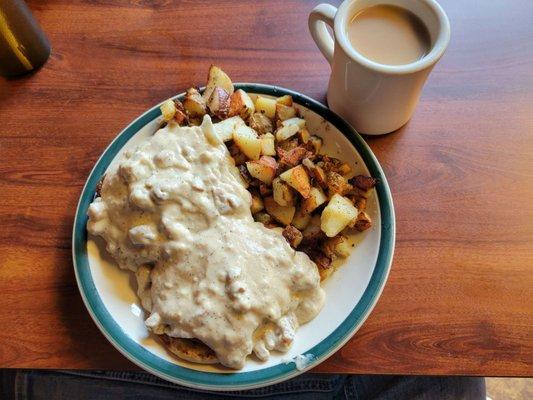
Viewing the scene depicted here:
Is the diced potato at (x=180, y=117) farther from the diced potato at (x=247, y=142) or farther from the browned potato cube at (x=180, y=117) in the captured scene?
the diced potato at (x=247, y=142)

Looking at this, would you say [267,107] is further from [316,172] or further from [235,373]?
[235,373]

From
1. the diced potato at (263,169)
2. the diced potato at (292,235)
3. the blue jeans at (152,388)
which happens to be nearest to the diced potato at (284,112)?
the diced potato at (263,169)

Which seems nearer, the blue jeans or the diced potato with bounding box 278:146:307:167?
the diced potato with bounding box 278:146:307:167

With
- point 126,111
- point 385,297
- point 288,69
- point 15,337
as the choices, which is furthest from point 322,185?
point 15,337

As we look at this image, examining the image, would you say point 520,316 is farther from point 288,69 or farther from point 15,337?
point 15,337

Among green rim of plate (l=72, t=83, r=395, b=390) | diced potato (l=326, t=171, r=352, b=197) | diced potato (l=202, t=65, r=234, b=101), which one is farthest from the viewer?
diced potato (l=202, t=65, r=234, b=101)

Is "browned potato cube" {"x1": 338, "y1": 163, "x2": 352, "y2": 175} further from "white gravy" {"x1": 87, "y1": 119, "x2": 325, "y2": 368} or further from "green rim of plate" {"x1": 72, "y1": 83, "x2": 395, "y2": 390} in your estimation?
"white gravy" {"x1": 87, "y1": 119, "x2": 325, "y2": 368}

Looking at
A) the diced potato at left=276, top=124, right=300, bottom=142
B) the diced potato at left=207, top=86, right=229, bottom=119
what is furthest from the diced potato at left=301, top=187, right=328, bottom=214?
the diced potato at left=207, top=86, right=229, bottom=119

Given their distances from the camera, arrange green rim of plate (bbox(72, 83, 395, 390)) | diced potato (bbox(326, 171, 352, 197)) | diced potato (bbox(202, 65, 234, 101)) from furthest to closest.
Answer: diced potato (bbox(202, 65, 234, 101))
diced potato (bbox(326, 171, 352, 197))
green rim of plate (bbox(72, 83, 395, 390))
